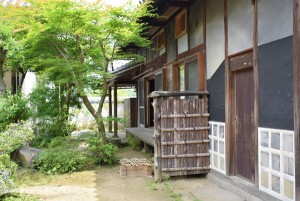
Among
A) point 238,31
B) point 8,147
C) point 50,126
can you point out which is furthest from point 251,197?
point 50,126

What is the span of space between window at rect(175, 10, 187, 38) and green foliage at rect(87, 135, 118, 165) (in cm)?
369

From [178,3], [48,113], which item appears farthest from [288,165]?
[48,113]

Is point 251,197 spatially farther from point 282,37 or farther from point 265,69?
point 282,37

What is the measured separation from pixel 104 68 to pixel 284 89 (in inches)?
231

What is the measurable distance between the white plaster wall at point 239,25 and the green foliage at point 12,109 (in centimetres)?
749

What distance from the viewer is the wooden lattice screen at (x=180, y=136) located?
662cm

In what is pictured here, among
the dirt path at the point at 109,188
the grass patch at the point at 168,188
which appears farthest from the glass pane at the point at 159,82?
the grass patch at the point at 168,188

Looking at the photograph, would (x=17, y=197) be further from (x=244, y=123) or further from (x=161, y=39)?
(x=161, y=39)

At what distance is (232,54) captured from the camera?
5.69 meters

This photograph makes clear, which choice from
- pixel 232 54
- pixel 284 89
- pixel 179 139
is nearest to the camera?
pixel 284 89

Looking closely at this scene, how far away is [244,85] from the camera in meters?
5.50

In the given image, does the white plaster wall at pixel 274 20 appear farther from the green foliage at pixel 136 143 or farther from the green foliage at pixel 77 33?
the green foliage at pixel 136 143

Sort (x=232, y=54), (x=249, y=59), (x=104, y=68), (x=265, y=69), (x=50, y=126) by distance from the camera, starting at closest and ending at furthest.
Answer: (x=265, y=69), (x=249, y=59), (x=232, y=54), (x=104, y=68), (x=50, y=126)

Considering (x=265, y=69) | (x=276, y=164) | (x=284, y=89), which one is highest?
(x=265, y=69)
